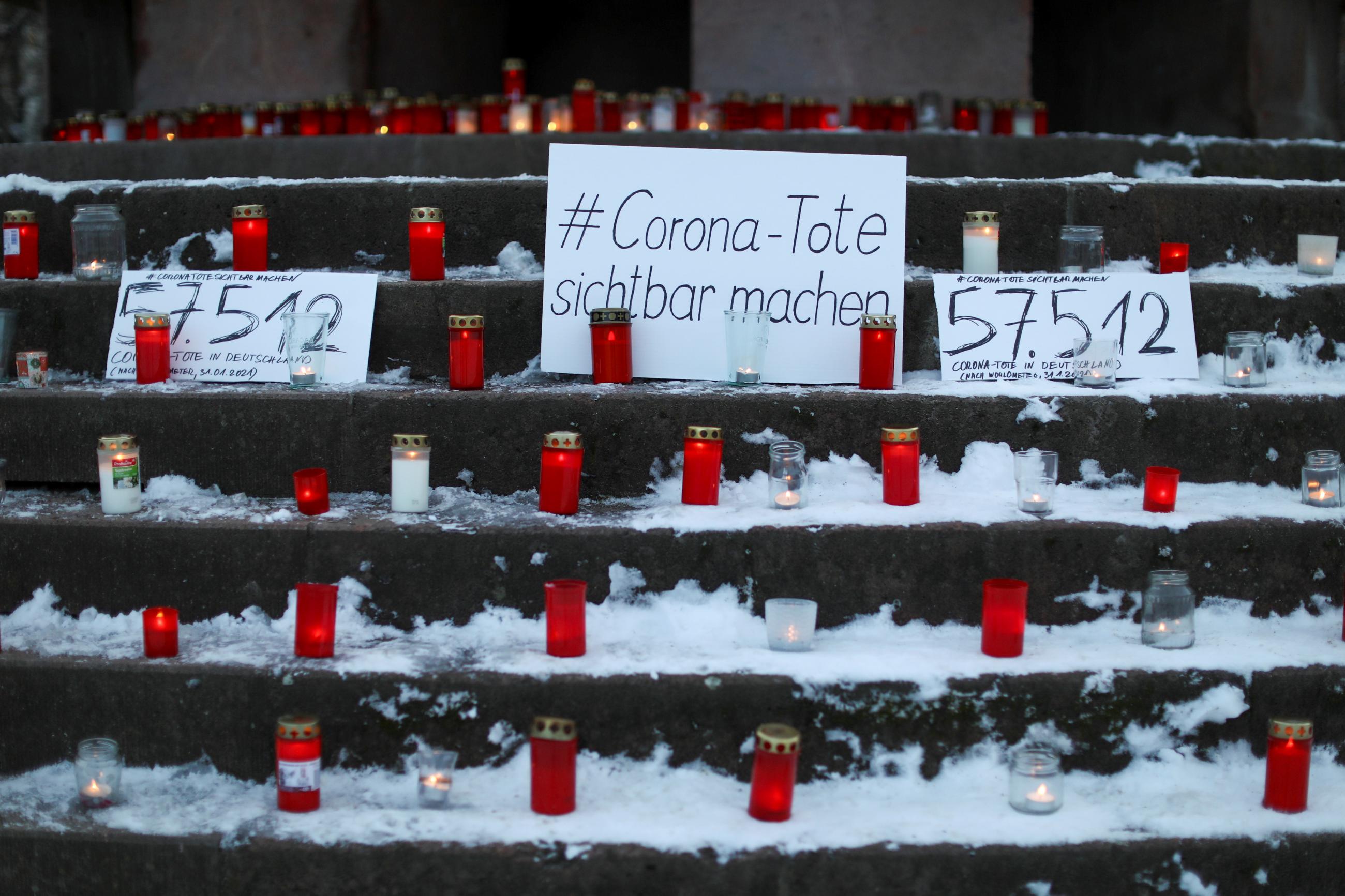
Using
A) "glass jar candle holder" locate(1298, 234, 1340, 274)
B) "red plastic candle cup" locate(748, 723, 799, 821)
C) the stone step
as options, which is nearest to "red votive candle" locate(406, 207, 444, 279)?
the stone step

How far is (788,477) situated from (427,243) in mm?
1296

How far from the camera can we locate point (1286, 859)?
7.48 feet

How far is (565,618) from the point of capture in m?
2.51

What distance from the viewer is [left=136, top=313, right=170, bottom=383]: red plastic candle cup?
3.15m

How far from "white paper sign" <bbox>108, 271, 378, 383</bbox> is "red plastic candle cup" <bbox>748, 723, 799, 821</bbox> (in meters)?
1.61

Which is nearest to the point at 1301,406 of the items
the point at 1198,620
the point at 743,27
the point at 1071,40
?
the point at 1198,620

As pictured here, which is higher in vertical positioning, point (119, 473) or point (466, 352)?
point (466, 352)

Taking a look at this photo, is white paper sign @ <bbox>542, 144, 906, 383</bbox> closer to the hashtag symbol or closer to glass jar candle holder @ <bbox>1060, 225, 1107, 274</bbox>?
the hashtag symbol

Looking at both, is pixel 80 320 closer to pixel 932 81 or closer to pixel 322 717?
pixel 322 717

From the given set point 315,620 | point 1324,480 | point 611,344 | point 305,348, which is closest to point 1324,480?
point 1324,480

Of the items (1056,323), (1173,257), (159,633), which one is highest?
(1173,257)

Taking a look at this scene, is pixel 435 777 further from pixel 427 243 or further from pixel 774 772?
pixel 427 243

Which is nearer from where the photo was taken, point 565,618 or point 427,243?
point 565,618

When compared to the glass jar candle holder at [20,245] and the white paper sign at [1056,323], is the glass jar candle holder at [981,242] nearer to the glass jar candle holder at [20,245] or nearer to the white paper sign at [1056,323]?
the white paper sign at [1056,323]
